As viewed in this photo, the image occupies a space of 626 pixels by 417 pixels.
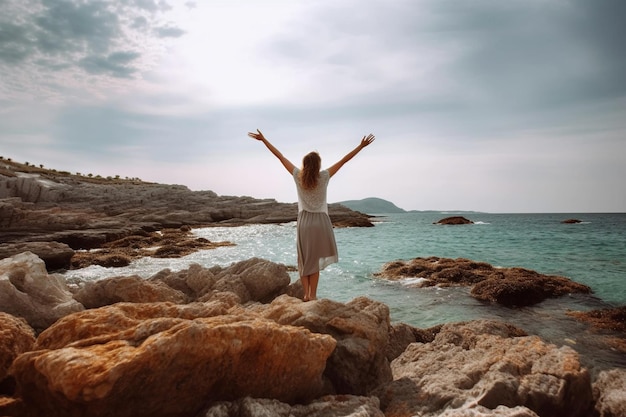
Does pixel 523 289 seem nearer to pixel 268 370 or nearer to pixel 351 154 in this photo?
pixel 351 154

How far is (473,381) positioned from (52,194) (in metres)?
66.6

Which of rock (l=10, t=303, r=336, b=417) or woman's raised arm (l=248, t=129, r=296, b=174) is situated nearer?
rock (l=10, t=303, r=336, b=417)

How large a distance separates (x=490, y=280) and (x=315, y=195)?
9.58m

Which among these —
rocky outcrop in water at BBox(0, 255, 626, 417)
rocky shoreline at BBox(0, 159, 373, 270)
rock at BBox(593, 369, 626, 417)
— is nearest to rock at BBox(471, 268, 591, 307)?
rock at BBox(593, 369, 626, 417)

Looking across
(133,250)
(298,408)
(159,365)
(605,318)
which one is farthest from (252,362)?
(133,250)

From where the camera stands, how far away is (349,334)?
5.08 metres

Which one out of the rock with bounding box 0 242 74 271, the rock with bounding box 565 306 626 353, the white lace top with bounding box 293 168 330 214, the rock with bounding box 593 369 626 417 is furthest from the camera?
the rock with bounding box 0 242 74 271

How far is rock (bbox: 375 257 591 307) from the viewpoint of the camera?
474 inches

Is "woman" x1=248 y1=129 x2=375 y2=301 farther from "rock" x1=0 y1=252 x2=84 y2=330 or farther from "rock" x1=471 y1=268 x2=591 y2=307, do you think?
"rock" x1=471 y1=268 x2=591 y2=307

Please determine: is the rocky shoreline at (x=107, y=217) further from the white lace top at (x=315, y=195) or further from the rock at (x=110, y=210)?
the white lace top at (x=315, y=195)

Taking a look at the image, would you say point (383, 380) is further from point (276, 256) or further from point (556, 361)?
point (276, 256)

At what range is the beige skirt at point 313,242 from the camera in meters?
7.00

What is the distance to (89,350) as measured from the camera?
10.5 ft

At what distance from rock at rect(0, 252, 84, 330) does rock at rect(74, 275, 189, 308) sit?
1.85 feet
